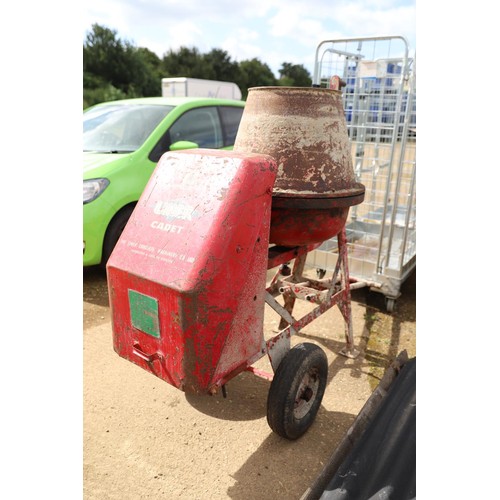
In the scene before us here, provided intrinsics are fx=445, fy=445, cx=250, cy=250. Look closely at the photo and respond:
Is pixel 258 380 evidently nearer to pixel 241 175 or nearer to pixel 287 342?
pixel 287 342

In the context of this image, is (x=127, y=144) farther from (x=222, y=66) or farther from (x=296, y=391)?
(x=222, y=66)

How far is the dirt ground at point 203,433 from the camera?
89.2 inches

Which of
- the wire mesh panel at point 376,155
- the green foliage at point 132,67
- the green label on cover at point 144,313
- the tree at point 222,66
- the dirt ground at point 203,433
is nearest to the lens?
the green label on cover at point 144,313

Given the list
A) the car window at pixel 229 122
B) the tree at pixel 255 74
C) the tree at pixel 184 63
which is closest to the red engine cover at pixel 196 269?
the car window at pixel 229 122

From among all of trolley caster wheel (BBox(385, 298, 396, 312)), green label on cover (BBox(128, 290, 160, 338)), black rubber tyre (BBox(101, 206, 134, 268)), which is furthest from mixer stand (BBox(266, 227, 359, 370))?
black rubber tyre (BBox(101, 206, 134, 268))

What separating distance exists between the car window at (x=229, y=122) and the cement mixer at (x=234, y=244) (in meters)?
2.94

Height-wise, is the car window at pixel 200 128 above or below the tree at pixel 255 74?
below

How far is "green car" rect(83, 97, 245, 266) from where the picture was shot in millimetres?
4297

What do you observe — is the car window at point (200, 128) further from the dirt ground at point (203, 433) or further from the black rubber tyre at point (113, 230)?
the dirt ground at point (203, 433)

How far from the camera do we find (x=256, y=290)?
2.17 meters

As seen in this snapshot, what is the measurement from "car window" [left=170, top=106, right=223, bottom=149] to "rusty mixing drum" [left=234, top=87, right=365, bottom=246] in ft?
8.22

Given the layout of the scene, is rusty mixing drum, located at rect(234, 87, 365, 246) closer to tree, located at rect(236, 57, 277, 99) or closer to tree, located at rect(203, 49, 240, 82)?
tree, located at rect(203, 49, 240, 82)

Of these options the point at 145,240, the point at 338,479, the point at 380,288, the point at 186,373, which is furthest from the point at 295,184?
the point at 380,288

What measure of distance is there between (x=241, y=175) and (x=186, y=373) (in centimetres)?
91
